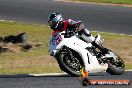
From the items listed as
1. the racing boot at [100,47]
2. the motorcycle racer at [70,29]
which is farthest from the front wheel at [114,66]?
the motorcycle racer at [70,29]

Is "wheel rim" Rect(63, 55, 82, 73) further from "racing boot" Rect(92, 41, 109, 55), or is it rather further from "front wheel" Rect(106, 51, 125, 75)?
"front wheel" Rect(106, 51, 125, 75)

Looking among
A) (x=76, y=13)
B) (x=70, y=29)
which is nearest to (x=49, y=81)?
(x=70, y=29)

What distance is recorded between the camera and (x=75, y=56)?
47.9ft

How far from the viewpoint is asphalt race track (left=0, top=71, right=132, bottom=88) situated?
1337 cm

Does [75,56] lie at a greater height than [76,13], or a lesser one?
greater

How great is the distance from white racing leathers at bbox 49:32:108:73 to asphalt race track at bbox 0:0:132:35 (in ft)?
35.5

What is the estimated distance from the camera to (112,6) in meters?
31.4

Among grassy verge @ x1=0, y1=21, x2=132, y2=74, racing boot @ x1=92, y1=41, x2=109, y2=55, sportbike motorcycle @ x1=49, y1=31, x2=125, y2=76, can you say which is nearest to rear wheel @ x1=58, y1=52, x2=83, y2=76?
sportbike motorcycle @ x1=49, y1=31, x2=125, y2=76

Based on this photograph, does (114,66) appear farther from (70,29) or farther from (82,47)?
(70,29)

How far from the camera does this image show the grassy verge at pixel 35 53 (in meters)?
17.7

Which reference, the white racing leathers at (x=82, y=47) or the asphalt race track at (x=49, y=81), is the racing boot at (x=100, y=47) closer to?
the white racing leathers at (x=82, y=47)

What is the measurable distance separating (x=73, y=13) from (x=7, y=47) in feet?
29.1

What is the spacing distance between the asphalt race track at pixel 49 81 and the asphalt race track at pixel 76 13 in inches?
426

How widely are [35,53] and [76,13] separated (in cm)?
921
